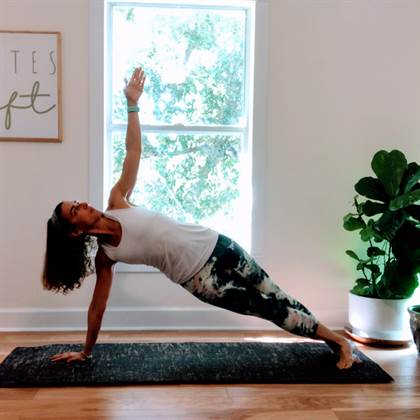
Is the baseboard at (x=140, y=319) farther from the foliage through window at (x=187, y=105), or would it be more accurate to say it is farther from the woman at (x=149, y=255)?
the woman at (x=149, y=255)

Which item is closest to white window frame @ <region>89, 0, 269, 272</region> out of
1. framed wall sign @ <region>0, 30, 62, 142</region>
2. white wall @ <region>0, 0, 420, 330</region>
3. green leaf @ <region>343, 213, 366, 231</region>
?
white wall @ <region>0, 0, 420, 330</region>

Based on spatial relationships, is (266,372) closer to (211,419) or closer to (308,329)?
(308,329)

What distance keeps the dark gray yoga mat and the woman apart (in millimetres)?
199

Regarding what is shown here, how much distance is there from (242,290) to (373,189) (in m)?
1.16

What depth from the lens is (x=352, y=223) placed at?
3199mm

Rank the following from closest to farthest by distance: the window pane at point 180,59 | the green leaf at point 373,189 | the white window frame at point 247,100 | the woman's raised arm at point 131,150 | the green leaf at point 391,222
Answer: the woman's raised arm at point 131,150, the green leaf at point 391,222, the green leaf at point 373,189, the white window frame at point 247,100, the window pane at point 180,59

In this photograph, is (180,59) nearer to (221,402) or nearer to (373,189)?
(373,189)

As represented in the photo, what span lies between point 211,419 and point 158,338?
1198 millimetres

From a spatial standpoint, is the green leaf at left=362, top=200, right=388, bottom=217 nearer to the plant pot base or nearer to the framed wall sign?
the plant pot base

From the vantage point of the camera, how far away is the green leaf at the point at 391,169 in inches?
118

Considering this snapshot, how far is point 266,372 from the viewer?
8.39 ft

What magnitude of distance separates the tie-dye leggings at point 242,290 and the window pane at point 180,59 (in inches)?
51.9

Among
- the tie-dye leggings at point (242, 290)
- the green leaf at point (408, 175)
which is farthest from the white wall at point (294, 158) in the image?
the tie-dye leggings at point (242, 290)

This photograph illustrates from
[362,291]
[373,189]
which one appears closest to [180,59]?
[373,189]
